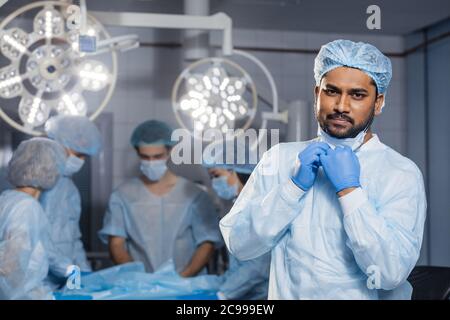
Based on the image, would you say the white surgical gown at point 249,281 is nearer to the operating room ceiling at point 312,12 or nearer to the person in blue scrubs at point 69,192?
the person in blue scrubs at point 69,192

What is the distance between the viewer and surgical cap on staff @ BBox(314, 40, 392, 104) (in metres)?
1.36

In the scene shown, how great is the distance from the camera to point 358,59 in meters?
1.36

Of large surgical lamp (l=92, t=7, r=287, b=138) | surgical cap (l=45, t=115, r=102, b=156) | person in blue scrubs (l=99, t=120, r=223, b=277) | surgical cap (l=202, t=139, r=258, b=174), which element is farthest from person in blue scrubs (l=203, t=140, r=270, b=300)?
surgical cap (l=45, t=115, r=102, b=156)

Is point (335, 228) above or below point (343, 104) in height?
below

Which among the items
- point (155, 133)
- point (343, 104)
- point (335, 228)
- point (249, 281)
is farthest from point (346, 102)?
point (155, 133)

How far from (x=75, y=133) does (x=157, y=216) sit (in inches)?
18.8

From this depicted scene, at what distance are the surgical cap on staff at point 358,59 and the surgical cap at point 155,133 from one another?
4.36 feet

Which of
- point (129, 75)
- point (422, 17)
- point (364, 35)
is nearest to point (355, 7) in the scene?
point (364, 35)

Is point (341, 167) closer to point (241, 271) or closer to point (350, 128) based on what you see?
point (350, 128)

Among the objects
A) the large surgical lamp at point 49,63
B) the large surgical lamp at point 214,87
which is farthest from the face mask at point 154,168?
the large surgical lamp at point 49,63

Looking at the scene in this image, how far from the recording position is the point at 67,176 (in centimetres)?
263

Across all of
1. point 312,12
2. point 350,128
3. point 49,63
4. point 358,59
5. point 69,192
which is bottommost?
point 69,192

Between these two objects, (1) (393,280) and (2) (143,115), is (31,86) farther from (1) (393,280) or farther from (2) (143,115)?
(1) (393,280)

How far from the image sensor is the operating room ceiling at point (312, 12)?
218 cm
